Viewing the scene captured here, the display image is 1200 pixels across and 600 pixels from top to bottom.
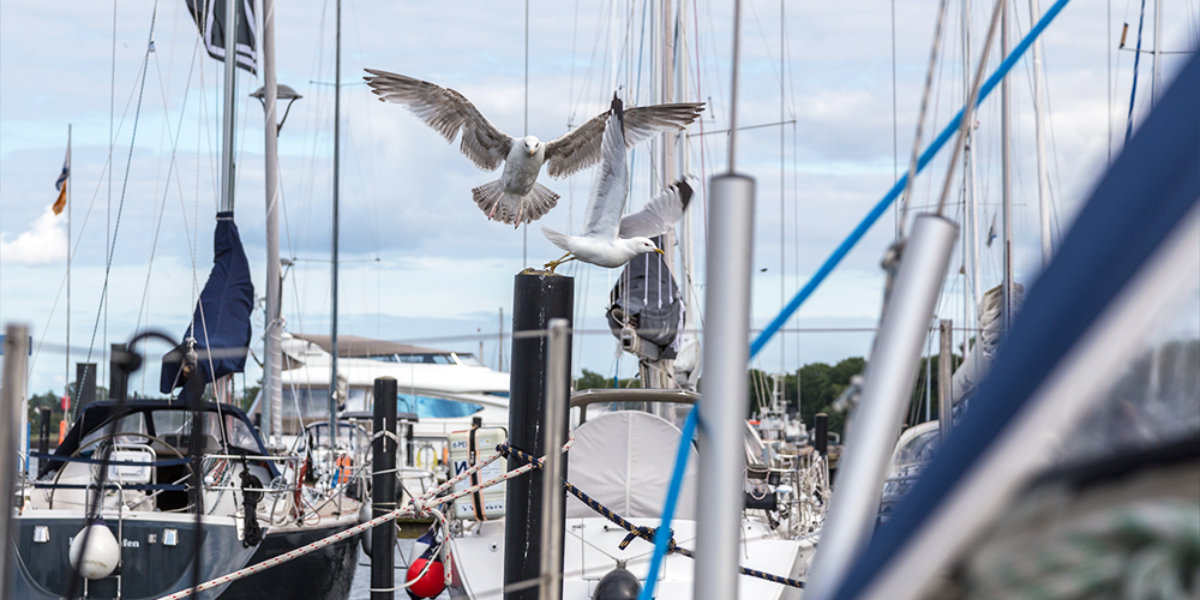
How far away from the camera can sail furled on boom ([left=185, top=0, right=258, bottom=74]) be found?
1295cm

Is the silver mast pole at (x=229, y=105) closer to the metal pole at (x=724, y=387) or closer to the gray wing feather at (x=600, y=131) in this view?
the gray wing feather at (x=600, y=131)

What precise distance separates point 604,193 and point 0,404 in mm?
5176

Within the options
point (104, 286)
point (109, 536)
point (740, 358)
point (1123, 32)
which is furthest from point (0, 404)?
point (1123, 32)

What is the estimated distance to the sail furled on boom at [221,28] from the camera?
42.5ft

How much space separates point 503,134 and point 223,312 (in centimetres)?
296

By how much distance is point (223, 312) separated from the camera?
10.3 m

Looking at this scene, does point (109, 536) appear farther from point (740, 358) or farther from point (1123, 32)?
point (1123, 32)

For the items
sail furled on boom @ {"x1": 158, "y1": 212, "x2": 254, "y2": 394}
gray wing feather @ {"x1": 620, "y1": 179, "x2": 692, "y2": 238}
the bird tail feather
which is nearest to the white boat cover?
the bird tail feather

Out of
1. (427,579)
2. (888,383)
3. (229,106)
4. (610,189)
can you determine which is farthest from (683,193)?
(888,383)

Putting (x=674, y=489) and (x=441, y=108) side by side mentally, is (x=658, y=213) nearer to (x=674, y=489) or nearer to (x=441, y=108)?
(x=441, y=108)

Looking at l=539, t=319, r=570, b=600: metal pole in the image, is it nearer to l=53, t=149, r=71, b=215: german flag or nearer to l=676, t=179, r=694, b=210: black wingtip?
l=676, t=179, r=694, b=210: black wingtip

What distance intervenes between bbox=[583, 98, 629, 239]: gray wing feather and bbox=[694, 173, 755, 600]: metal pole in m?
5.61

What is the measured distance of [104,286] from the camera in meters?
10.2

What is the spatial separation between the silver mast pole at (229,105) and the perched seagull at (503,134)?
323 cm
